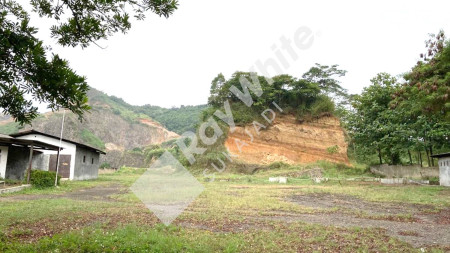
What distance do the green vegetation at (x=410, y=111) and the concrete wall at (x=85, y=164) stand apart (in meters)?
23.4

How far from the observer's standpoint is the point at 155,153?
6319 centimetres

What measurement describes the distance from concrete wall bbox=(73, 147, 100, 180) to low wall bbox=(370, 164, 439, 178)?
1120 inches

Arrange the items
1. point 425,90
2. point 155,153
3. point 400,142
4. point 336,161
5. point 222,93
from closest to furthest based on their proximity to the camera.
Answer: point 425,90 → point 400,142 → point 336,161 → point 222,93 → point 155,153

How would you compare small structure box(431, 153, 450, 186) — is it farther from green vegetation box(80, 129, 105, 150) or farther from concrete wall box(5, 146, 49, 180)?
green vegetation box(80, 129, 105, 150)

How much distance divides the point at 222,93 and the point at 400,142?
23319mm

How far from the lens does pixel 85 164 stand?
26406 mm

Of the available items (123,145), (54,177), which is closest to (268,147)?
(54,177)

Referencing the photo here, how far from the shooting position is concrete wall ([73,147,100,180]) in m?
24.7

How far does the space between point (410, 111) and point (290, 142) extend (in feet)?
67.8

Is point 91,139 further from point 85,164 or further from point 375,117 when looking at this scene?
point 375,117

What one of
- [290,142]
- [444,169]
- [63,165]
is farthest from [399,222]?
[290,142]

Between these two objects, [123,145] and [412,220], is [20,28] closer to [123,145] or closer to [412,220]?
[412,220]

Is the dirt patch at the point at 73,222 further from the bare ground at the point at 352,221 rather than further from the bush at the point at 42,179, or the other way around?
the bush at the point at 42,179

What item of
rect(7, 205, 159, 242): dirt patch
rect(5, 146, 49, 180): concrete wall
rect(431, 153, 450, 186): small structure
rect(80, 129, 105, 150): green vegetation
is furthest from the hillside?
rect(7, 205, 159, 242): dirt patch
